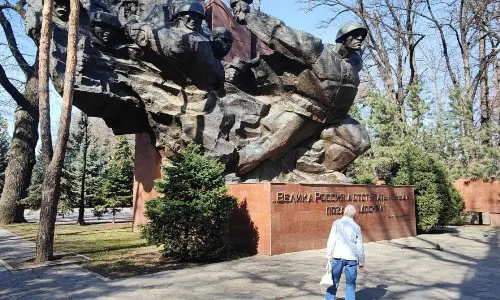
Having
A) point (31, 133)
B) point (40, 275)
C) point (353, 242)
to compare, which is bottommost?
point (40, 275)

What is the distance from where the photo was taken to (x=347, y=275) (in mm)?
5348

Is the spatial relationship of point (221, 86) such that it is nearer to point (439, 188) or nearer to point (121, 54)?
point (121, 54)

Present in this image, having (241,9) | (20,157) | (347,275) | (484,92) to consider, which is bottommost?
(347,275)

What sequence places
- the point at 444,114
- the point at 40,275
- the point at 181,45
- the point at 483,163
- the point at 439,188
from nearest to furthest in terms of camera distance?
the point at 40,275
the point at 181,45
the point at 439,188
the point at 483,163
the point at 444,114

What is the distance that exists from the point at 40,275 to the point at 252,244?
14.6 ft

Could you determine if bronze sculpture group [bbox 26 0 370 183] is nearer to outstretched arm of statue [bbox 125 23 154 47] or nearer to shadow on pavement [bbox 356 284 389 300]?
outstretched arm of statue [bbox 125 23 154 47]

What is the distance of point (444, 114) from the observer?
22406 mm

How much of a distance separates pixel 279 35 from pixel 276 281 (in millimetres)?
6825

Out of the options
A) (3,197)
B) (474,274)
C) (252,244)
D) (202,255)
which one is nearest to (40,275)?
(202,255)

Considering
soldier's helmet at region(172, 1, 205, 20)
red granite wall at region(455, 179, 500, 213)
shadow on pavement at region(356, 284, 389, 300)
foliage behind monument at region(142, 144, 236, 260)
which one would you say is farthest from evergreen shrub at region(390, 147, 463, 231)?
soldier's helmet at region(172, 1, 205, 20)

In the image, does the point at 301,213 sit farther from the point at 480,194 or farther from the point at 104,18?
the point at 480,194

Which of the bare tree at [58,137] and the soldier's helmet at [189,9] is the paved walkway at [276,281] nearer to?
the bare tree at [58,137]

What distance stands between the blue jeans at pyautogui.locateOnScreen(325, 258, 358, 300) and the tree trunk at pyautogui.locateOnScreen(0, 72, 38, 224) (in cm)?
1885

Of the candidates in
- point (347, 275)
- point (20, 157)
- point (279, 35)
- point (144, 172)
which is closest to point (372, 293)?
point (347, 275)
